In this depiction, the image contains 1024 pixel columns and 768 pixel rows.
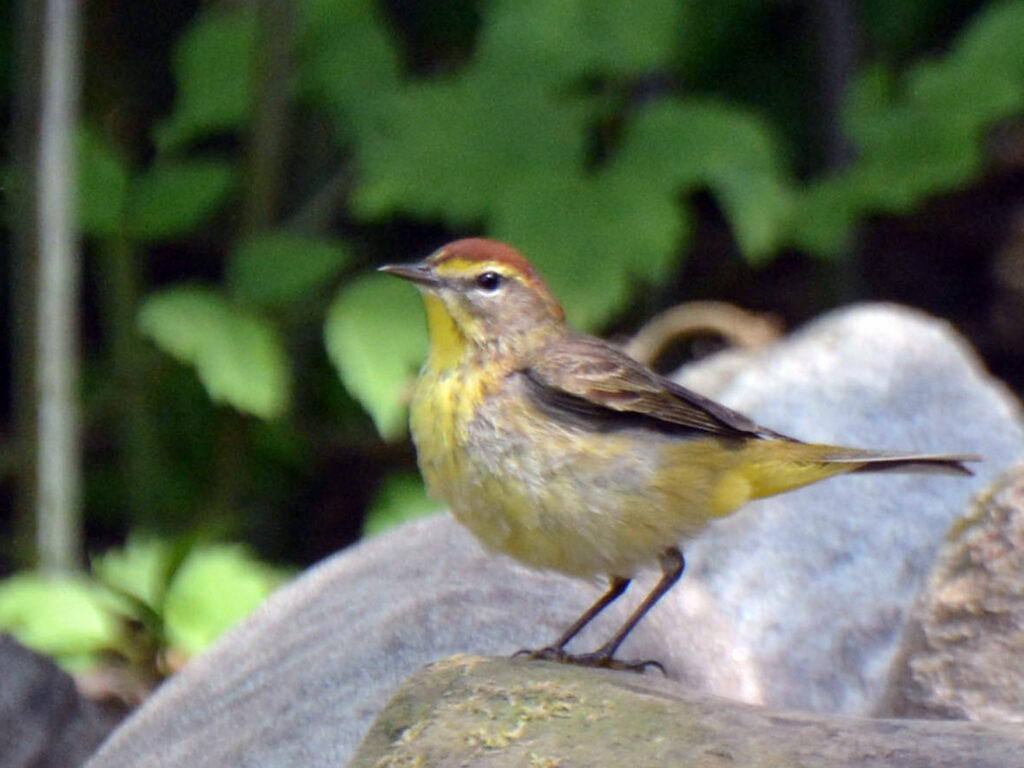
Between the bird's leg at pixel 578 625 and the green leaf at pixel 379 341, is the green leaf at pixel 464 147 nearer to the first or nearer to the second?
the green leaf at pixel 379 341

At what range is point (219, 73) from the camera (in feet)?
17.5

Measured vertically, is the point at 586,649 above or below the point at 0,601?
above

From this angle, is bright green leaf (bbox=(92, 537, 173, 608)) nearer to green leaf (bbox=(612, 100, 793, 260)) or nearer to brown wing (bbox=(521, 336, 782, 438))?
brown wing (bbox=(521, 336, 782, 438))

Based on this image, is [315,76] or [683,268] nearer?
[315,76]

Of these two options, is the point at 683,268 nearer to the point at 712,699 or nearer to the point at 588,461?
the point at 588,461

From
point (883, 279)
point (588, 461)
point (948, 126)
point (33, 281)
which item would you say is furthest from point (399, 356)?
point (883, 279)

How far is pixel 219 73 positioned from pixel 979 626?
344cm

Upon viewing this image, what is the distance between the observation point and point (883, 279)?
7.28 m

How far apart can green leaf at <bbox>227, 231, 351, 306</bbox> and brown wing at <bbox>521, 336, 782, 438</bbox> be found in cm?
177

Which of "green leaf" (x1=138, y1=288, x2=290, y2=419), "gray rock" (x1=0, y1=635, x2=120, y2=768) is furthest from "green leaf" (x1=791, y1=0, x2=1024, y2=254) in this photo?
"gray rock" (x1=0, y1=635, x2=120, y2=768)

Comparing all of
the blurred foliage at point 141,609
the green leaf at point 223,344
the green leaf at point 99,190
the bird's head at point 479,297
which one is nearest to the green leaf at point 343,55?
the green leaf at point 99,190

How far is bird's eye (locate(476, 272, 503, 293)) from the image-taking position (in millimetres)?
3367

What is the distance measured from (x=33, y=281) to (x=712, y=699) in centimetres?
335

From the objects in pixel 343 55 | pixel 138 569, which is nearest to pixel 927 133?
pixel 343 55
